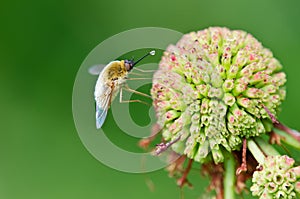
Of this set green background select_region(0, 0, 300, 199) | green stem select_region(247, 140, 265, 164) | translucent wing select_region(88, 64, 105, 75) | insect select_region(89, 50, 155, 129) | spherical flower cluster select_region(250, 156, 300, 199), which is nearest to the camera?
spherical flower cluster select_region(250, 156, 300, 199)

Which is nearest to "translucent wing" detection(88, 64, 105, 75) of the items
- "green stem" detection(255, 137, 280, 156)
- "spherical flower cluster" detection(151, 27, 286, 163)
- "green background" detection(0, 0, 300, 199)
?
"spherical flower cluster" detection(151, 27, 286, 163)

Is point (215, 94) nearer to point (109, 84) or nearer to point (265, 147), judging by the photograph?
point (265, 147)

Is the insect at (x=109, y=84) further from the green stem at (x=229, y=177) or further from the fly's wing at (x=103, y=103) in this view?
the green stem at (x=229, y=177)

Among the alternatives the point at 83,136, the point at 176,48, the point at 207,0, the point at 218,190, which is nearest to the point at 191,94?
the point at 176,48

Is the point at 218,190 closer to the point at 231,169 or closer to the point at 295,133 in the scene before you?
the point at 231,169

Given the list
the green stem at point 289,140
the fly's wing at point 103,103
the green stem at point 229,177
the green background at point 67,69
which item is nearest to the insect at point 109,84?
the fly's wing at point 103,103

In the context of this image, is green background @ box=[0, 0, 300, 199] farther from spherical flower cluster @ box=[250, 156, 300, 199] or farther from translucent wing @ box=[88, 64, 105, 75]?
spherical flower cluster @ box=[250, 156, 300, 199]

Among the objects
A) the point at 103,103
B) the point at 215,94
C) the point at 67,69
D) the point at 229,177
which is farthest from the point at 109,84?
the point at 67,69
